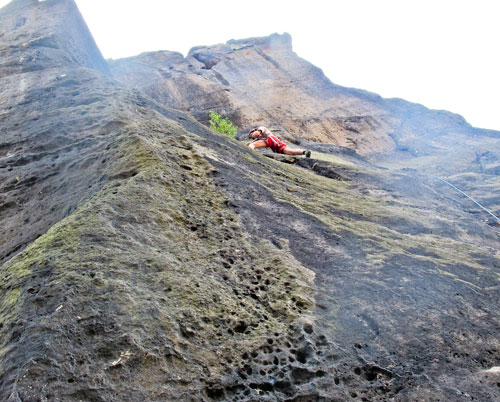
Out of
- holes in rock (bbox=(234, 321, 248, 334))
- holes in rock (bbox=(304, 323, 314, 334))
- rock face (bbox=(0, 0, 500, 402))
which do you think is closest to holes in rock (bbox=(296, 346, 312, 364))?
rock face (bbox=(0, 0, 500, 402))

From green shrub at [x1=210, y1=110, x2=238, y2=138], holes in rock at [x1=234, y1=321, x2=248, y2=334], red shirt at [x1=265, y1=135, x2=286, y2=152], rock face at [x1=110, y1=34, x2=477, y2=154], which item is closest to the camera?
holes in rock at [x1=234, y1=321, x2=248, y2=334]

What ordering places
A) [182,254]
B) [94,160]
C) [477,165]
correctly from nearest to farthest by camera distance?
[182,254], [94,160], [477,165]

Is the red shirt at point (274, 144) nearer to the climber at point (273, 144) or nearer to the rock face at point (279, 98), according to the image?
the climber at point (273, 144)

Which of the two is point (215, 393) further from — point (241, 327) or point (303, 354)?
point (303, 354)

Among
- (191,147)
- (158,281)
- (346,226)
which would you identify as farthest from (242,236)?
(191,147)

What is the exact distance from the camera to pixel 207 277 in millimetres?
3332

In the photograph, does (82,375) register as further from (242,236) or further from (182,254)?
(242,236)

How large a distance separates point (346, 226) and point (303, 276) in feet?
5.09

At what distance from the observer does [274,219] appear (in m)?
4.68

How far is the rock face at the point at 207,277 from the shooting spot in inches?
97.4

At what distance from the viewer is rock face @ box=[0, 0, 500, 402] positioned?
8.12 ft

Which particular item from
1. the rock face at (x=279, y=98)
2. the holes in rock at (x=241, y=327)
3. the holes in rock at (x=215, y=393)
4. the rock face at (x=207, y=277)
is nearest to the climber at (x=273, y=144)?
the rock face at (x=207, y=277)

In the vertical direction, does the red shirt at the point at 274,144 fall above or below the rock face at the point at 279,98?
below

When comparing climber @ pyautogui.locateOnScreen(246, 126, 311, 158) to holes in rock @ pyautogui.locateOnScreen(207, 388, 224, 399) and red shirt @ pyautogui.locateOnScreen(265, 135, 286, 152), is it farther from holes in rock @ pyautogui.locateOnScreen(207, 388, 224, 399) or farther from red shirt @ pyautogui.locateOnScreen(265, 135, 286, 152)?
holes in rock @ pyautogui.locateOnScreen(207, 388, 224, 399)
